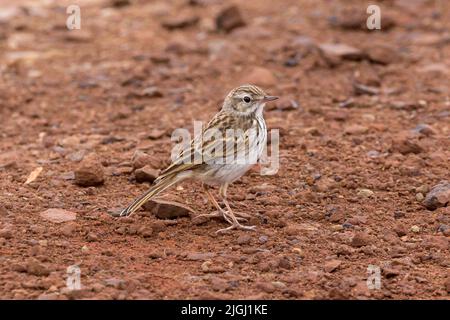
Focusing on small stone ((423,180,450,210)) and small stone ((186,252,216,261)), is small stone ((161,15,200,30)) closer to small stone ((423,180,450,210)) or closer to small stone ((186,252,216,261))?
small stone ((423,180,450,210))

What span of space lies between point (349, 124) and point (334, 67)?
7.27 feet

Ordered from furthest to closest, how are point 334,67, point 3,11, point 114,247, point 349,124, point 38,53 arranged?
point 3,11, point 38,53, point 334,67, point 349,124, point 114,247

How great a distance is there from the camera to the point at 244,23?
49.8 ft

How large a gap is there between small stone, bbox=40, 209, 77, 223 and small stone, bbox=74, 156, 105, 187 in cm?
70

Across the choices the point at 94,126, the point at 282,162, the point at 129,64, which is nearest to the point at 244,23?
the point at 129,64

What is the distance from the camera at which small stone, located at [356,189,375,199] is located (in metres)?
9.02

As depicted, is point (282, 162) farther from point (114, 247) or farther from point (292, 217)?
point (114, 247)

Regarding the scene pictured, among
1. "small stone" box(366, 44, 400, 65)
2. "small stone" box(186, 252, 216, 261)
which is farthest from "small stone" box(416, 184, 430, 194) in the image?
"small stone" box(366, 44, 400, 65)

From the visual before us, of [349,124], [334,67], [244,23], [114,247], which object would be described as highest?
[244,23]

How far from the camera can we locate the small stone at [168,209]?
334 inches

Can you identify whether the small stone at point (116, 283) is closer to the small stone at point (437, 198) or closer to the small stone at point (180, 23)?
the small stone at point (437, 198)

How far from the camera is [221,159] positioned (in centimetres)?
811

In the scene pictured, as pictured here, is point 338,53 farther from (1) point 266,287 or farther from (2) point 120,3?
(1) point 266,287

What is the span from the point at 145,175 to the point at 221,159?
1470 millimetres
